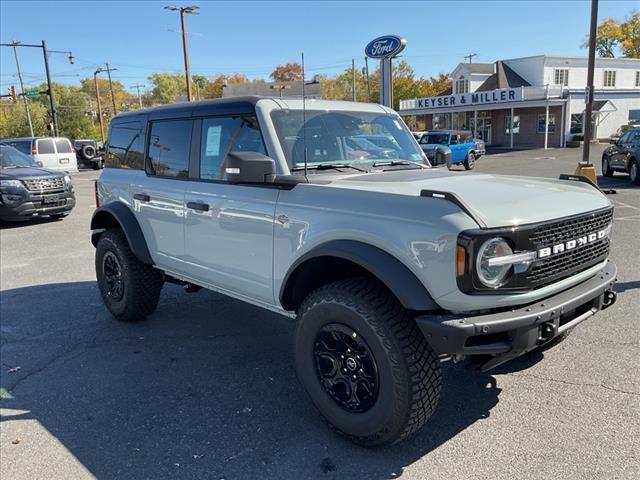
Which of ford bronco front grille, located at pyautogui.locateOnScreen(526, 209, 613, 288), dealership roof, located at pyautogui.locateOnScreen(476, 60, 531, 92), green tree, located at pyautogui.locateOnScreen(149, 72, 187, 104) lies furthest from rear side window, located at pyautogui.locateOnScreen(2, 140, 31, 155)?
green tree, located at pyautogui.locateOnScreen(149, 72, 187, 104)

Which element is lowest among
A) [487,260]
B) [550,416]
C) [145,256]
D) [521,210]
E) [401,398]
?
[550,416]

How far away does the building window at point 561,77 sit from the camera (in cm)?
4303

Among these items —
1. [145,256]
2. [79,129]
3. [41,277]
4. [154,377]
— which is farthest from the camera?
[79,129]

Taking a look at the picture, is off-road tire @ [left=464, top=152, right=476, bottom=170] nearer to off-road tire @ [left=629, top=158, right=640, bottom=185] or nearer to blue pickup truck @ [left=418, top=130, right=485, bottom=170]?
blue pickup truck @ [left=418, top=130, right=485, bottom=170]

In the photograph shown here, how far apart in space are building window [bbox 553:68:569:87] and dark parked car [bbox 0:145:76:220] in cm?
4114

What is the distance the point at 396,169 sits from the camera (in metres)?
4.11

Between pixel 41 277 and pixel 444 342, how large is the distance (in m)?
6.26

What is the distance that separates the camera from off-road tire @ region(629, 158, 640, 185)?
1564cm

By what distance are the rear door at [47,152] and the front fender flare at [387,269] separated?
2194 cm

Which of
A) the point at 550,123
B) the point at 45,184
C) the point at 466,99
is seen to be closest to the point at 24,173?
the point at 45,184

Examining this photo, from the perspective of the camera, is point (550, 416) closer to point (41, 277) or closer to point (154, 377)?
point (154, 377)

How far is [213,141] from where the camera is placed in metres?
4.17

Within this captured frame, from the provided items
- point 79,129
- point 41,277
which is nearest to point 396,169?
point 41,277

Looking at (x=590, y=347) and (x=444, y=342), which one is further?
(x=590, y=347)
